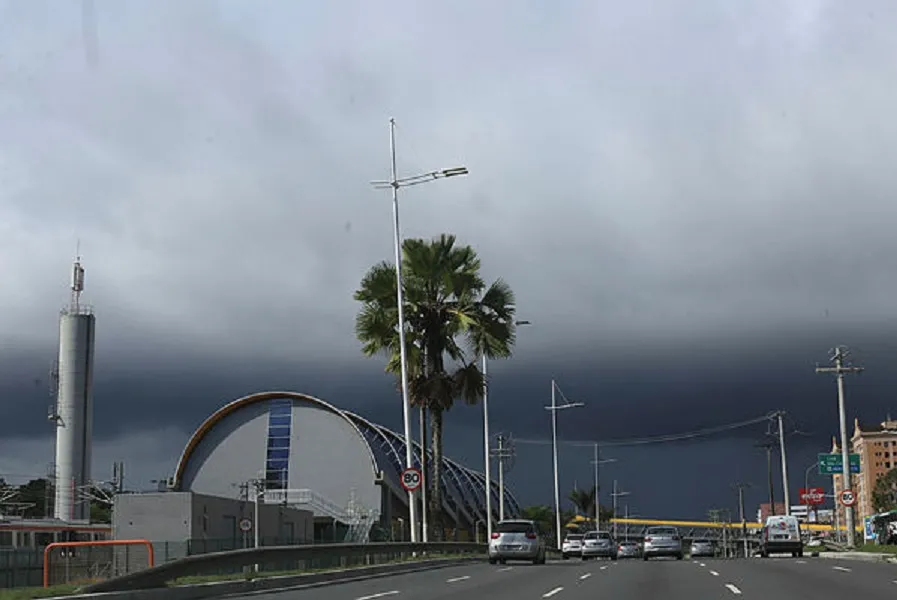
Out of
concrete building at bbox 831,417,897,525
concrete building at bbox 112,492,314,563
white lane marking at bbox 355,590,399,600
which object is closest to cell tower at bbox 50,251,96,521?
concrete building at bbox 112,492,314,563

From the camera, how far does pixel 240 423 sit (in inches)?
3605

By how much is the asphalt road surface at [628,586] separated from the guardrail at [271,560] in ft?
5.22

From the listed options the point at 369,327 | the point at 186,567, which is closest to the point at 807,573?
the point at 186,567

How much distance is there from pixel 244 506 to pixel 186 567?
41529 millimetres

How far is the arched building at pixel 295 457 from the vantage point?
8762cm

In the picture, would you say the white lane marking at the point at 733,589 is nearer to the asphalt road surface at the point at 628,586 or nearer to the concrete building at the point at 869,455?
the asphalt road surface at the point at 628,586

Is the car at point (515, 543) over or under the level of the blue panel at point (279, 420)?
under

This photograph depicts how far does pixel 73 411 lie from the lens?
328 feet

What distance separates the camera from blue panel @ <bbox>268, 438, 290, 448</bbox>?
90000 millimetres

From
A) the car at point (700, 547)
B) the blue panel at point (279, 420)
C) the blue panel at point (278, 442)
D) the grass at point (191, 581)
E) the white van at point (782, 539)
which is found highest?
the blue panel at point (279, 420)

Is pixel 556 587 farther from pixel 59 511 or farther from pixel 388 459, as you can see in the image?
pixel 59 511

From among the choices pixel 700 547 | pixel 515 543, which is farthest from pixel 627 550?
pixel 515 543

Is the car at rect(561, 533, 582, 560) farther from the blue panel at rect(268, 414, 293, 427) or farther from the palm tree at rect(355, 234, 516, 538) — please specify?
the blue panel at rect(268, 414, 293, 427)

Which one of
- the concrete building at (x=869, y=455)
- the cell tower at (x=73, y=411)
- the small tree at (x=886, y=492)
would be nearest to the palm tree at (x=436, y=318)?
the cell tower at (x=73, y=411)
